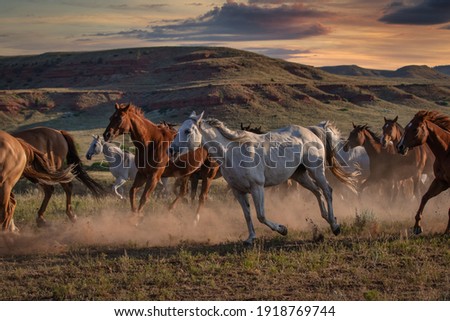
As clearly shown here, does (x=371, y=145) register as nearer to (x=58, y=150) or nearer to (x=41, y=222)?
(x=58, y=150)

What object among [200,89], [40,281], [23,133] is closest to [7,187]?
[40,281]

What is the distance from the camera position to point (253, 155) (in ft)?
35.2

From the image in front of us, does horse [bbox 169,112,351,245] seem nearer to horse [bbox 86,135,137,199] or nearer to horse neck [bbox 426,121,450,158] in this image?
horse neck [bbox 426,121,450,158]

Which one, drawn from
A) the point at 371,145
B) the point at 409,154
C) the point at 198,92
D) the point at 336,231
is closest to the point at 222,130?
the point at 336,231

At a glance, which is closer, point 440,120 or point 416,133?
point 416,133

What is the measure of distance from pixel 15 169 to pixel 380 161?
10416mm

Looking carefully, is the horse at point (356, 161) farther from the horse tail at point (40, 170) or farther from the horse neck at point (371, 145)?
the horse tail at point (40, 170)

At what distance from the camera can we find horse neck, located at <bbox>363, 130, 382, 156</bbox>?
17.6 meters

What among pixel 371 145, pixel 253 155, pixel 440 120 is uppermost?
pixel 440 120

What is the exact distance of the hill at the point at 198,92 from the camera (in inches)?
2965

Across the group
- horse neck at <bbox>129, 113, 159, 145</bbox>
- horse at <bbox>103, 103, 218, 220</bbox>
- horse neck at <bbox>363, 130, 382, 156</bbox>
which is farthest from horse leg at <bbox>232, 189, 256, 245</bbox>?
horse neck at <bbox>363, 130, 382, 156</bbox>

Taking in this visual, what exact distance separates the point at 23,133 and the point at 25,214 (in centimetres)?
207

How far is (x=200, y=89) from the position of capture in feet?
275

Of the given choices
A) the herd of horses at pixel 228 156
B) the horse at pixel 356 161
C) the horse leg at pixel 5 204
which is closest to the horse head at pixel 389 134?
the horse at pixel 356 161
